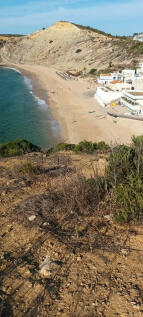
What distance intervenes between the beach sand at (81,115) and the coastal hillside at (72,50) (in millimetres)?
19973

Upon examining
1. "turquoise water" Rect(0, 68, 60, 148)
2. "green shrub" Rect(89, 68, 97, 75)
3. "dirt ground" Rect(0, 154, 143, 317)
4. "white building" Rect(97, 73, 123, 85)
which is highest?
"green shrub" Rect(89, 68, 97, 75)

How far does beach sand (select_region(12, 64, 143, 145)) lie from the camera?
29.6 meters

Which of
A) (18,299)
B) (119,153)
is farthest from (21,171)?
(18,299)

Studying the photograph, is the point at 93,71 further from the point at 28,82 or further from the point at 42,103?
the point at 42,103

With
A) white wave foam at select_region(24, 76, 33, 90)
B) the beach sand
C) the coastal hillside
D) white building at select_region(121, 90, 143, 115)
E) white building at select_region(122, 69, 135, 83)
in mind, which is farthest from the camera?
the coastal hillside

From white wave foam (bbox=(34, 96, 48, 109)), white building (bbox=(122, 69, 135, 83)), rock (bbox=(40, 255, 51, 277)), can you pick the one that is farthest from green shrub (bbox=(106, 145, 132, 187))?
white building (bbox=(122, 69, 135, 83))

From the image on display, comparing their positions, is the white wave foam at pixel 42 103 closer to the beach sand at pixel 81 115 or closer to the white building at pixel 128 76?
the beach sand at pixel 81 115

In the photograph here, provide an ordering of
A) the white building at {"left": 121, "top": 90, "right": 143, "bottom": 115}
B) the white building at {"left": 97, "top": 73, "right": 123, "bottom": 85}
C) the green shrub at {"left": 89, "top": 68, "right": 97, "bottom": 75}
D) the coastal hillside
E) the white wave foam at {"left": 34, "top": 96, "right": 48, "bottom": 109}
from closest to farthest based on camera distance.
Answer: the white building at {"left": 121, "top": 90, "right": 143, "bottom": 115} < the white wave foam at {"left": 34, "top": 96, "right": 48, "bottom": 109} < the white building at {"left": 97, "top": 73, "right": 123, "bottom": 85} < the green shrub at {"left": 89, "top": 68, "right": 97, "bottom": 75} < the coastal hillside

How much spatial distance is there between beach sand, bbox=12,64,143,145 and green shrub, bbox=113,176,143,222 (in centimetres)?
1231

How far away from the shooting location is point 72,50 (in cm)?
10069

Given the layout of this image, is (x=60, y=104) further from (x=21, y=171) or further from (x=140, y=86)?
(x=21, y=171)

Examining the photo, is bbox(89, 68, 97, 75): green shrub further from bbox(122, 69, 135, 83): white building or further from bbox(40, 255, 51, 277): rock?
bbox(40, 255, 51, 277): rock

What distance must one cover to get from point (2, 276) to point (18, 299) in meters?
0.56

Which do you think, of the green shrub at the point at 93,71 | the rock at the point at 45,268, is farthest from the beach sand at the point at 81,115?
the rock at the point at 45,268
